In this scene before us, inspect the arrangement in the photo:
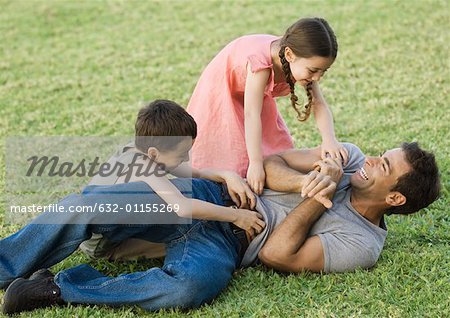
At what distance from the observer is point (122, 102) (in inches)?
294

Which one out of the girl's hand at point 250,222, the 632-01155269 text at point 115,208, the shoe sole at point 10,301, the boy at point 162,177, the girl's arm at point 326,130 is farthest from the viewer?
the girl's arm at point 326,130

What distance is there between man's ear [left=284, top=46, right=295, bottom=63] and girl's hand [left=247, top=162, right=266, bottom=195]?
0.62 metres

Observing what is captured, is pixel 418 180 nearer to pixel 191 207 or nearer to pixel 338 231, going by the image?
pixel 338 231

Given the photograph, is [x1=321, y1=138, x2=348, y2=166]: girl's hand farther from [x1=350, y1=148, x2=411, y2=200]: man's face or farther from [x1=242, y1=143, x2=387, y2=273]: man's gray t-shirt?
[x1=350, y1=148, x2=411, y2=200]: man's face

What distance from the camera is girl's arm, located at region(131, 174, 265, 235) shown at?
379 cm

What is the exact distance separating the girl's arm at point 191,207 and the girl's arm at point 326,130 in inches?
25.8

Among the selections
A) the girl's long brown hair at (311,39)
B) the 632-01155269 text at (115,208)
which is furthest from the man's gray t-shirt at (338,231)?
the girl's long brown hair at (311,39)

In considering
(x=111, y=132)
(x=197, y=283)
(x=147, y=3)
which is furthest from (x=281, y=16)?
(x=197, y=283)

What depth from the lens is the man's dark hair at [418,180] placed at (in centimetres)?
395

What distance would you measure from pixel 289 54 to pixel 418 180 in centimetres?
99

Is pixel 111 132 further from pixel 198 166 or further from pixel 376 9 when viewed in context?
pixel 376 9

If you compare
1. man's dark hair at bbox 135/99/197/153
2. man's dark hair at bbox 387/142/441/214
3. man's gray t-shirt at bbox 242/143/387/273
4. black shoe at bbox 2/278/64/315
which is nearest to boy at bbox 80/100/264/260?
man's dark hair at bbox 135/99/197/153

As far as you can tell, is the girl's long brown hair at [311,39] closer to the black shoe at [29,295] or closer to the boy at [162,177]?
the boy at [162,177]

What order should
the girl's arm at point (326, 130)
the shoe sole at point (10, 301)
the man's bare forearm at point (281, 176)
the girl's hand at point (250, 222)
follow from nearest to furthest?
the shoe sole at point (10, 301), the girl's hand at point (250, 222), the man's bare forearm at point (281, 176), the girl's arm at point (326, 130)
